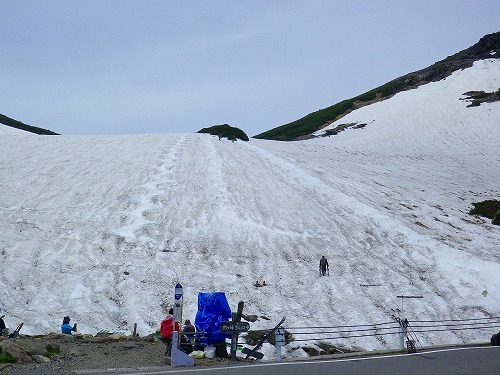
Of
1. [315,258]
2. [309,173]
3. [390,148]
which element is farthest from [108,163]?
[390,148]

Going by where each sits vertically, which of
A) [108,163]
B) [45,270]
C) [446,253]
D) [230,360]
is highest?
[108,163]

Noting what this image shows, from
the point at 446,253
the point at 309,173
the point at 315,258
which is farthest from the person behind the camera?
the point at 309,173

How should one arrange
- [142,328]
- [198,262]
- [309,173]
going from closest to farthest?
[142,328]
[198,262]
[309,173]

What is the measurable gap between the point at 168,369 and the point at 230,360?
2321 mm

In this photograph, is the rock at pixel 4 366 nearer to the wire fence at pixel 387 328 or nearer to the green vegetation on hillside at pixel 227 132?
the wire fence at pixel 387 328

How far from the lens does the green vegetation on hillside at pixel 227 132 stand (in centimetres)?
4978

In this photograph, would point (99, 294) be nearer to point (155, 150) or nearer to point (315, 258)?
point (315, 258)

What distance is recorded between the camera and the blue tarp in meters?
14.9

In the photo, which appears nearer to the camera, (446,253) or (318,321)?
(318,321)

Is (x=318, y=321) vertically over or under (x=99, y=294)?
under

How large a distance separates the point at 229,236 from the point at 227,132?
27037mm

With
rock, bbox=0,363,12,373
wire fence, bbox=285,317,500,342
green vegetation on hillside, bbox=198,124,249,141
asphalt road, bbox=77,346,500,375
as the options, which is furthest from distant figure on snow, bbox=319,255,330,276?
green vegetation on hillside, bbox=198,124,249,141

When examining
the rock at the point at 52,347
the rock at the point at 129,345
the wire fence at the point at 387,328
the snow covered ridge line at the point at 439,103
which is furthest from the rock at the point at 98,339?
the snow covered ridge line at the point at 439,103

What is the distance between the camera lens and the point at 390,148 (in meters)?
60.2
